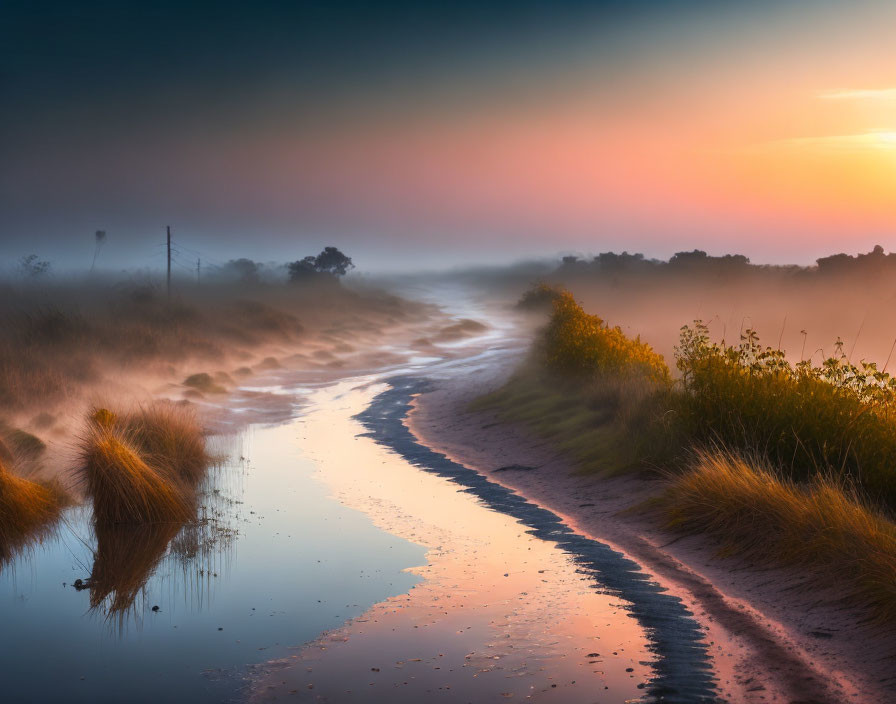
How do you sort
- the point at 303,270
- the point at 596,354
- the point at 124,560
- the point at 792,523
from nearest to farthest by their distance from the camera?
the point at 792,523
the point at 124,560
the point at 596,354
the point at 303,270

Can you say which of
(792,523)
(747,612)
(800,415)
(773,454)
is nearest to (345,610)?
(747,612)

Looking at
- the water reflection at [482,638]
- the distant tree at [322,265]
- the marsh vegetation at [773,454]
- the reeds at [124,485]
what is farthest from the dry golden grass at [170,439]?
the distant tree at [322,265]

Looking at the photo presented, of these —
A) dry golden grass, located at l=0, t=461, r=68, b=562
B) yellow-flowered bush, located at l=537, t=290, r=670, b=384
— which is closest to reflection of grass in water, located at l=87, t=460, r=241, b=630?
dry golden grass, located at l=0, t=461, r=68, b=562

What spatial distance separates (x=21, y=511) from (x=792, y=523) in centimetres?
1096

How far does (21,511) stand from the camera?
13.4 metres

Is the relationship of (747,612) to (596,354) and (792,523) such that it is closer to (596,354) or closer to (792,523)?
(792,523)

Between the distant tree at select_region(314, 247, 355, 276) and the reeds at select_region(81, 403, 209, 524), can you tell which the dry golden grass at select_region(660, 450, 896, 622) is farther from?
the distant tree at select_region(314, 247, 355, 276)

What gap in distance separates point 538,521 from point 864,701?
24.4 feet

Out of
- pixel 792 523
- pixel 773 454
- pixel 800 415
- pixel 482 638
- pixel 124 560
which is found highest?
pixel 800 415

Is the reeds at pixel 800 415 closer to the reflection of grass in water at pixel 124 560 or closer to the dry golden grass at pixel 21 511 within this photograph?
the reflection of grass in water at pixel 124 560

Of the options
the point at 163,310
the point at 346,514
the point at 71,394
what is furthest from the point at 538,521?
the point at 163,310

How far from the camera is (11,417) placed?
24.6m

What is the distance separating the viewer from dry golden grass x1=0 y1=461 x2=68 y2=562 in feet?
42.3

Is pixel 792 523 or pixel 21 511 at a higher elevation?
pixel 792 523
